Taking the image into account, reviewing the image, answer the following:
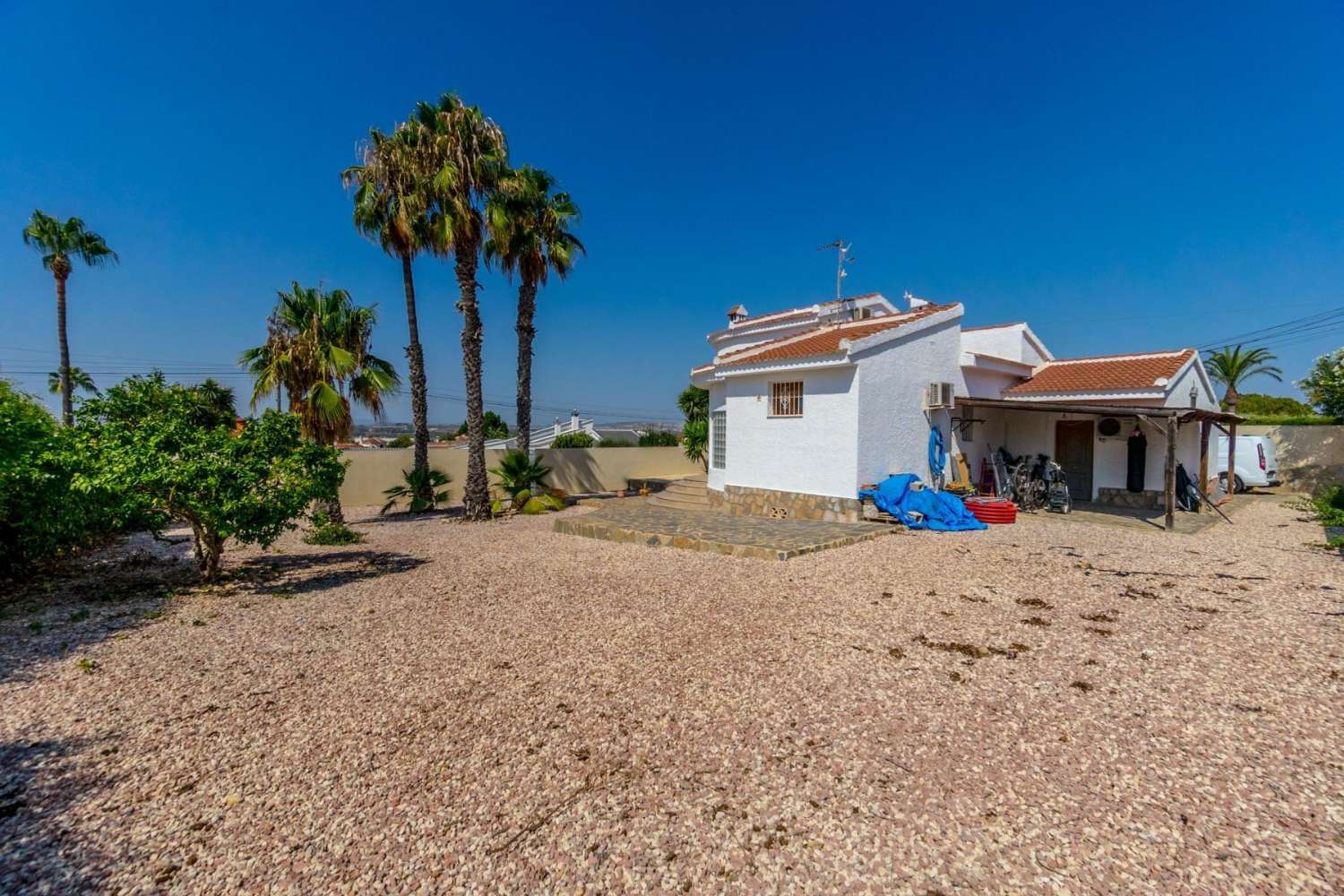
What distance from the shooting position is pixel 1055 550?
32.1ft

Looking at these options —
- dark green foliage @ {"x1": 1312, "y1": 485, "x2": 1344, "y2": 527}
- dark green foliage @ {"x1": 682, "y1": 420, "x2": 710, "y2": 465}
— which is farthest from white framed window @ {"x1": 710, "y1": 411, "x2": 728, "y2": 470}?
dark green foliage @ {"x1": 1312, "y1": 485, "x2": 1344, "y2": 527}

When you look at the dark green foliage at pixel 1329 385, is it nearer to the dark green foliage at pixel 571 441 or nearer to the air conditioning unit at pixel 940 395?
the air conditioning unit at pixel 940 395

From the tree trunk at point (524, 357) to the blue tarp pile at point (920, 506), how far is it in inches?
435

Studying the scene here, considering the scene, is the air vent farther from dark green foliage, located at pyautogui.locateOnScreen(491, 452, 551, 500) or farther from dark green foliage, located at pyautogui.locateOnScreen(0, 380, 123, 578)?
dark green foliage, located at pyautogui.locateOnScreen(0, 380, 123, 578)

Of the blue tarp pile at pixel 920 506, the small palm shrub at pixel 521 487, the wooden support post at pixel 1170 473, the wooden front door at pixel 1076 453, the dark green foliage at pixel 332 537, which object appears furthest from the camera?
the small palm shrub at pixel 521 487

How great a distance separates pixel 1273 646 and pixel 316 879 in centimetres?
793

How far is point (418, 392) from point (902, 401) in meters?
13.1

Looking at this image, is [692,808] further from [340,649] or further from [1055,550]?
[1055,550]

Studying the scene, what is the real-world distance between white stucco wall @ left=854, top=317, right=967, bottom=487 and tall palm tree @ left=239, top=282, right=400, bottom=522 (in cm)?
1141

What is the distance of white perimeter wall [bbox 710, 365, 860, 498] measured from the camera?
1244 centimetres

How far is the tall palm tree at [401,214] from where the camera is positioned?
13695mm

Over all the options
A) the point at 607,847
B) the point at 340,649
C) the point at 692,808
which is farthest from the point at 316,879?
the point at 340,649

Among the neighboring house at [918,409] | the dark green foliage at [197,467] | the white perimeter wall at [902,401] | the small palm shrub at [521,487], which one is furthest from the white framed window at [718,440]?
the dark green foliage at [197,467]

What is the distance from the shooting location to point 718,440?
52.7 feet
